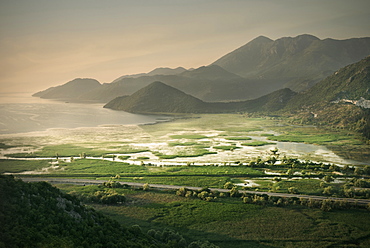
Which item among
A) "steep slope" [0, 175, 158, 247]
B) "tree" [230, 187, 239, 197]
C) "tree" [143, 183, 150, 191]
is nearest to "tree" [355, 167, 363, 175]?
"tree" [230, 187, 239, 197]

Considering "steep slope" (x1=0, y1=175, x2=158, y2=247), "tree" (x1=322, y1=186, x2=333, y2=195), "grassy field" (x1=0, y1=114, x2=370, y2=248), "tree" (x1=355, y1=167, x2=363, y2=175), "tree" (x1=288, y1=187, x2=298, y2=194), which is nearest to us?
"steep slope" (x1=0, y1=175, x2=158, y2=247)

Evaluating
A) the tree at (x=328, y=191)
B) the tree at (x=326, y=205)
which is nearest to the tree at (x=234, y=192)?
the tree at (x=326, y=205)

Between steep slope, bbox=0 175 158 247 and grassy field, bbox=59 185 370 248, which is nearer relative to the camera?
steep slope, bbox=0 175 158 247

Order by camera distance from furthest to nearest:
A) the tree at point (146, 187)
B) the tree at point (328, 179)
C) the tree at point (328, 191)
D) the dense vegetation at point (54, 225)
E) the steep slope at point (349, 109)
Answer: the steep slope at point (349, 109) < the tree at point (328, 179) < the tree at point (146, 187) < the tree at point (328, 191) < the dense vegetation at point (54, 225)

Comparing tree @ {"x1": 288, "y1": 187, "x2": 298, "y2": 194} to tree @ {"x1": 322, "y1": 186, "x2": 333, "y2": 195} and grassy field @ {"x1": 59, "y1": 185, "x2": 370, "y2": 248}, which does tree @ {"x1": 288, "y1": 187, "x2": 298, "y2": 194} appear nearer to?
tree @ {"x1": 322, "y1": 186, "x2": 333, "y2": 195}

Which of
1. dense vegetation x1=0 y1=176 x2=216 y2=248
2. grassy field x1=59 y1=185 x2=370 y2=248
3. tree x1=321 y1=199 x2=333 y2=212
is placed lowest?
grassy field x1=59 y1=185 x2=370 y2=248

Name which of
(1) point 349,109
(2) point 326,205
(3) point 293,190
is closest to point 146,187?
(3) point 293,190

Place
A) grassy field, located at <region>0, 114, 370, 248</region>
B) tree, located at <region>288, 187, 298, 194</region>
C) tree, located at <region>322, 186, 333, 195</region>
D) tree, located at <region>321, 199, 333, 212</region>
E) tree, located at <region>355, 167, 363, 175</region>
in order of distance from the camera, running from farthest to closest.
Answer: tree, located at <region>355, 167, 363, 175</region>, tree, located at <region>288, 187, 298, 194</region>, tree, located at <region>322, 186, 333, 195</region>, tree, located at <region>321, 199, 333, 212</region>, grassy field, located at <region>0, 114, 370, 248</region>

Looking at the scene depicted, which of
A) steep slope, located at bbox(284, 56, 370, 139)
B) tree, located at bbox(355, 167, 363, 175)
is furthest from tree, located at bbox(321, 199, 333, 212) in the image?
steep slope, located at bbox(284, 56, 370, 139)

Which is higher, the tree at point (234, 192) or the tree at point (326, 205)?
the tree at point (234, 192)

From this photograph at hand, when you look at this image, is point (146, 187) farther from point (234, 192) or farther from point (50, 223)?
point (50, 223)

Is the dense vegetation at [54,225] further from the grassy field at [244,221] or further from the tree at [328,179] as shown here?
the tree at [328,179]

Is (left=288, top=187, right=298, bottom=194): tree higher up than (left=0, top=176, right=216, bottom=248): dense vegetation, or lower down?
lower down
